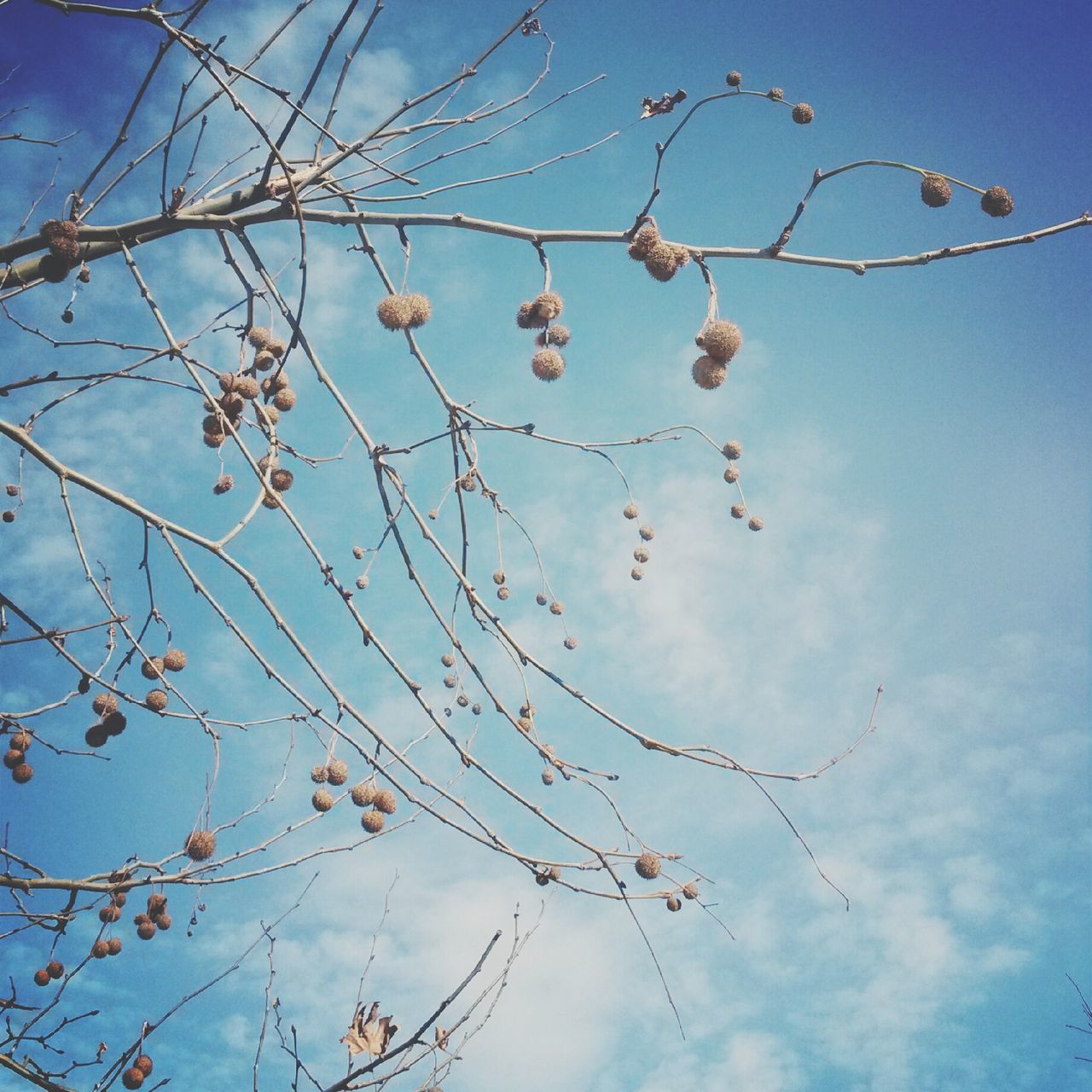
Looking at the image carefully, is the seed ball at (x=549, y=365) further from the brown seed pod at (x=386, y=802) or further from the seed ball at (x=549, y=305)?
the brown seed pod at (x=386, y=802)

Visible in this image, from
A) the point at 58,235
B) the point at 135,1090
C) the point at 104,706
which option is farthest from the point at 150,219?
the point at 135,1090

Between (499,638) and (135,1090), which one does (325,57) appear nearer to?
(499,638)

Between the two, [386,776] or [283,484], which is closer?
[386,776]

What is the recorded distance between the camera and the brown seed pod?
10.0 ft

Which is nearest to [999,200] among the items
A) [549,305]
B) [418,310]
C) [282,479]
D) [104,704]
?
[549,305]

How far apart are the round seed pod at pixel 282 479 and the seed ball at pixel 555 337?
3.68 feet

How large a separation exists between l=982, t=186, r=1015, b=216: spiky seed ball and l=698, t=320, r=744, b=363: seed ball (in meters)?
0.79

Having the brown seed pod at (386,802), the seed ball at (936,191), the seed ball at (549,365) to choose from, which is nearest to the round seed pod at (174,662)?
the brown seed pod at (386,802)

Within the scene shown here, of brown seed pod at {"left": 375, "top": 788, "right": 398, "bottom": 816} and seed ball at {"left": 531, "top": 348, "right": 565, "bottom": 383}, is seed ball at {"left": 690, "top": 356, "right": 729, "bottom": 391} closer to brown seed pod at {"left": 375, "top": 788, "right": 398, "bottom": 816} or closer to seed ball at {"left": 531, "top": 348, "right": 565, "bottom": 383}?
seed ball at {"left": 531, "top": 348, "right": 565, "bottom": 383}

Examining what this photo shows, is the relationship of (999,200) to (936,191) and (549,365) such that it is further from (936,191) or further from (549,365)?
(549,365)

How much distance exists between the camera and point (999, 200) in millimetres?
2395

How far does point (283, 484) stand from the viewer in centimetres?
322

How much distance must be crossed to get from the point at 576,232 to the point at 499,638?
1329 millimetres

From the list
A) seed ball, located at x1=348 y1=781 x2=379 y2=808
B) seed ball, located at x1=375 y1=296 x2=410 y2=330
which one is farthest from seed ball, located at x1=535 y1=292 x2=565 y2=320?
seed ball, located at x1=348 y1=781 x2=379 y2=808
